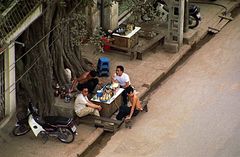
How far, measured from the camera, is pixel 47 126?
17219 mm

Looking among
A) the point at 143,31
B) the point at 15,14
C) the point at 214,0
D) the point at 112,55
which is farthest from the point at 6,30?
the point at 214,0

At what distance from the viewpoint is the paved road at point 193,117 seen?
17.3 m

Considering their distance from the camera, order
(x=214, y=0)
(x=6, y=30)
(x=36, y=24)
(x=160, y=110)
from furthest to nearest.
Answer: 1. (x=214, y=0)
2. (x=160, y=110)
3. (x=36, y=24)
4. (x=6, y=30)

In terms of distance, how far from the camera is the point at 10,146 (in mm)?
17094

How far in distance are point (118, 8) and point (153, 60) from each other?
101 inches

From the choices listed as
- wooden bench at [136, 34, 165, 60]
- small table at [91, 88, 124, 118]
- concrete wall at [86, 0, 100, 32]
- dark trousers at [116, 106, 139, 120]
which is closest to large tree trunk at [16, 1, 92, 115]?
small table at [91, 88, 124, 118]

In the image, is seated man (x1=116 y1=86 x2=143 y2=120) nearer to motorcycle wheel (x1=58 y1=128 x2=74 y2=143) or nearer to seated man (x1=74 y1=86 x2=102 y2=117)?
seated man (x1=74 y1=86 x2=102 y2=117)

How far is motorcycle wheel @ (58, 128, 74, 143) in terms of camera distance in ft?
56.5

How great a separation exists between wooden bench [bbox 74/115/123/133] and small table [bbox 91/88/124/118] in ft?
0.86

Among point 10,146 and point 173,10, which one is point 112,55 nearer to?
point 173,10

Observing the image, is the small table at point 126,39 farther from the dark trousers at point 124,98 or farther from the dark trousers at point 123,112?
the dark trousers at point 123,112

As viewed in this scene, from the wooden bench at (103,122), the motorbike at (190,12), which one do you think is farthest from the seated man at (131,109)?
the motorbike at (190,12)

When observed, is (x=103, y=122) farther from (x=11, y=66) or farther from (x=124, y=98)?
(x=11, y=66)

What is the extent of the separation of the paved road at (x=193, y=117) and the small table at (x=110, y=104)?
0.63 m
